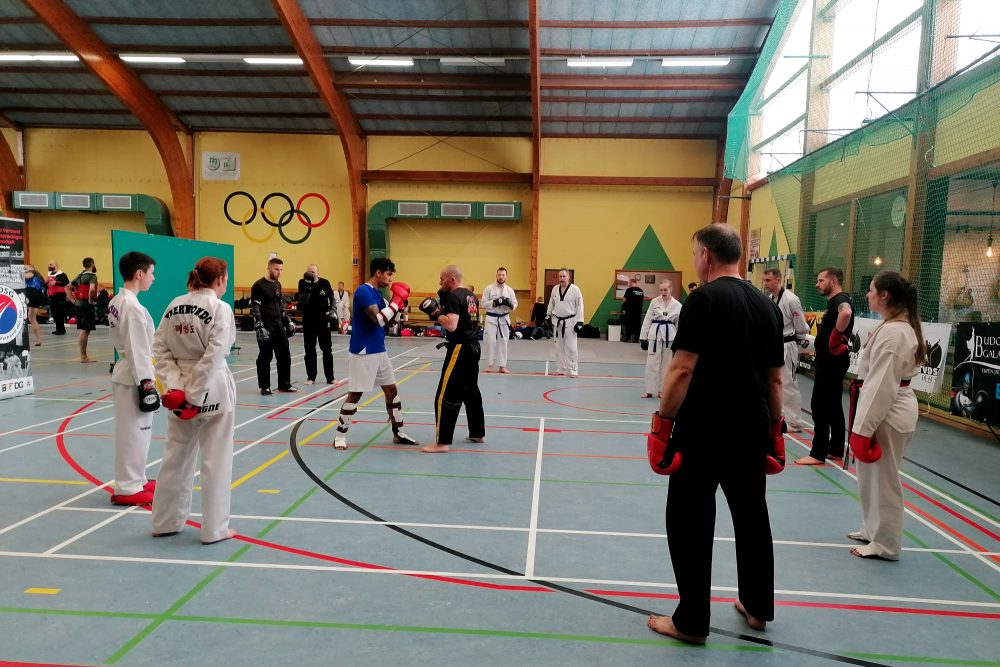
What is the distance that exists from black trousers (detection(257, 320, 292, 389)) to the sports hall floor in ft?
8.90

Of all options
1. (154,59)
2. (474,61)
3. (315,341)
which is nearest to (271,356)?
(315,341)

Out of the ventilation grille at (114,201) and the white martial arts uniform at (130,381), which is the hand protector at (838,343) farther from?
the ventilation grille at (114,201)

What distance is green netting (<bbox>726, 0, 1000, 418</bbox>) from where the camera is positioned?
8.17 meters

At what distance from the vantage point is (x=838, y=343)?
19.5 ft

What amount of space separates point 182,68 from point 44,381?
12.5 meters

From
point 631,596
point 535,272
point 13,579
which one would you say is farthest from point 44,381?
point 535,272

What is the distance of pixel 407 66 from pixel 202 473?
17.1m

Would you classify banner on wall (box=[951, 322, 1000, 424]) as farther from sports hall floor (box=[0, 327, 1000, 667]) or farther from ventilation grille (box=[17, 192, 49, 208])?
ventilation grille (box=[17, 192, 49, 208])

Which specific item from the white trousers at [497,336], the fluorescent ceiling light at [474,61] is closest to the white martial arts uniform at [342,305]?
the fluorescent ceiling light at [474,61]

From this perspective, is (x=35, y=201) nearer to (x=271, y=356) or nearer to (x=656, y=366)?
(x=271, y=356)

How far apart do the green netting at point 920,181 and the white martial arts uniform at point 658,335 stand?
3404 millimetres

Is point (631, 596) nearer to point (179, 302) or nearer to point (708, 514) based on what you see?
point (708, 514)

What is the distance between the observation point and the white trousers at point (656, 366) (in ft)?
32.7

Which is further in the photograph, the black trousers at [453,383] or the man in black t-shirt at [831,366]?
the black trousers at [453,383]
